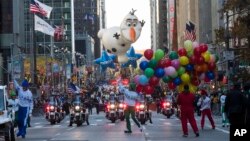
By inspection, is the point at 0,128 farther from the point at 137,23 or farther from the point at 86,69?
the point at 86,69

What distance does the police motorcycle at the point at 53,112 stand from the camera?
39628 millimetres

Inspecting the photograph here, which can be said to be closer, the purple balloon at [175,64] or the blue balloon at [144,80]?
the purple balloon at [175,64]

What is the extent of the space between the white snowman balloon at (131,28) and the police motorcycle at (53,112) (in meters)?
8.84

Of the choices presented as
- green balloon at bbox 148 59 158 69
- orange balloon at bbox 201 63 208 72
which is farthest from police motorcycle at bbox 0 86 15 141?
green balloon at bbox 148 59 158 69

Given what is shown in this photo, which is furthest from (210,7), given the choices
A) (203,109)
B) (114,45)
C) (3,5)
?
(203,109)

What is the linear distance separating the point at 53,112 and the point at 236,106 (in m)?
23.0

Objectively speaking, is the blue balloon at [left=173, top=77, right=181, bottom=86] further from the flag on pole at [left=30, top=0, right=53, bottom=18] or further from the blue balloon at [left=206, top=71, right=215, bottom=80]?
the flag on pole at [left=30, top=0, right=53, bottom=18]

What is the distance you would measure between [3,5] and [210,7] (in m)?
39.0

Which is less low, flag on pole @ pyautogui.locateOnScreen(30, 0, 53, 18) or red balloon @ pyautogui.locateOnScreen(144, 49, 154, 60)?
flag on pole @ pyautogui.locateOnScreen(30, 0, 53, 18)

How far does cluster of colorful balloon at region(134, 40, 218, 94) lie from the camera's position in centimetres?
3453

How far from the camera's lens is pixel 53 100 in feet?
133

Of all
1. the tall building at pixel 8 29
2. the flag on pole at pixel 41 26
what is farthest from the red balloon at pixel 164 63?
the tall building at pixel 8 29

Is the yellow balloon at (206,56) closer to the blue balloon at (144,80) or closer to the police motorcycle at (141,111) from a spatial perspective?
the blue balloon at (144,80)

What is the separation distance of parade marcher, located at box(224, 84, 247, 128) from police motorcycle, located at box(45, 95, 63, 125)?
22.0m
